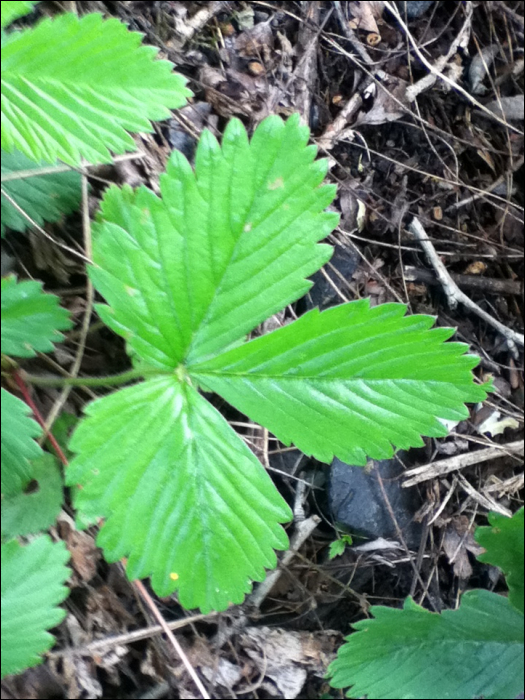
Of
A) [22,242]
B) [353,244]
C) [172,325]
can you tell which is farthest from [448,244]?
[22,242]

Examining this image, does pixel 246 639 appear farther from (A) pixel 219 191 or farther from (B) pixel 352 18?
(B) pixel 352 18

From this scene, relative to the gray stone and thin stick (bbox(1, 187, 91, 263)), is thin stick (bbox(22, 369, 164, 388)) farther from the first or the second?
the gray stone

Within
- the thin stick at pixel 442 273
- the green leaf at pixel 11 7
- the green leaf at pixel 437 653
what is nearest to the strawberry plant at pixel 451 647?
the green leaf at pixel 437 653

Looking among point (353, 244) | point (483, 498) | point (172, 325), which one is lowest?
point (483, 498)

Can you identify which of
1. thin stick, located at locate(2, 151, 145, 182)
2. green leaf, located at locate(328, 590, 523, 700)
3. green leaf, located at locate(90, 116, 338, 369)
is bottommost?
green leaf, located at locate(328, 590, 523, 700)

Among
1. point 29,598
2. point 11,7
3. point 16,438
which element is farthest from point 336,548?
point 11,7

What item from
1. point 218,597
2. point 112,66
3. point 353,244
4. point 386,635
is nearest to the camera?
point 112,66

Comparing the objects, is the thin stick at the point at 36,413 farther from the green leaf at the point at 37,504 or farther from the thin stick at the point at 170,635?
the thin stick at the point at 170,635

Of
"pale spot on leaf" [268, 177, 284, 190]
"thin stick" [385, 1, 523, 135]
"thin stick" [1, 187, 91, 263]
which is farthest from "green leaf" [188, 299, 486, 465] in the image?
"thin stick" [385, 1, 523, 135]
